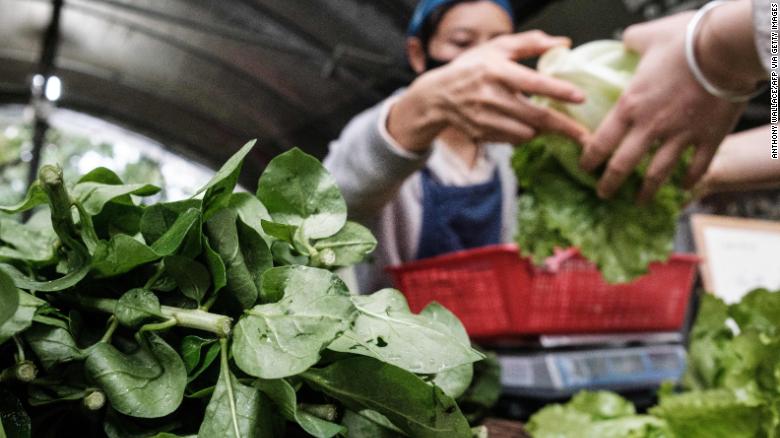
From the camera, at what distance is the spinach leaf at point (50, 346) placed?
1.39ft

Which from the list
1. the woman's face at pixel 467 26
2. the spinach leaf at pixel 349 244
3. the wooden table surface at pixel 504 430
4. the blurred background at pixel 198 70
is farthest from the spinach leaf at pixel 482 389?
the blurred background at pixel 198 70

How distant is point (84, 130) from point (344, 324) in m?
7.82

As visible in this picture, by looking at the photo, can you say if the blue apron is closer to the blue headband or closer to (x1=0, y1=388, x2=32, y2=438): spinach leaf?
the blue headband

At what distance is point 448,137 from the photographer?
205 centimetres

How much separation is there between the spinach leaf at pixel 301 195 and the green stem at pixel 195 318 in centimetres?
12

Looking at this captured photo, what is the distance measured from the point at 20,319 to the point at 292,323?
19 cm

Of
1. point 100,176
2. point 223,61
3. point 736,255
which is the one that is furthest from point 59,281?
point 223,61

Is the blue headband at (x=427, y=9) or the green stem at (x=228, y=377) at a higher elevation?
the blue headband at (x=427, y=9)

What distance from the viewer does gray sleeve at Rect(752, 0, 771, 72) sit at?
790 millimetres

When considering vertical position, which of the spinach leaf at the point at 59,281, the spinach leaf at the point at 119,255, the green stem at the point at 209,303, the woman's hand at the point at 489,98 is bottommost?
the green stem at the point at 209,303

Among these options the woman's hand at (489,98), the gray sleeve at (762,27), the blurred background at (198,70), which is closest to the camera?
the gray sleeve at (762,27)

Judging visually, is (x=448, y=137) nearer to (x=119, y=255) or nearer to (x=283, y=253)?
(x=283, y=253)

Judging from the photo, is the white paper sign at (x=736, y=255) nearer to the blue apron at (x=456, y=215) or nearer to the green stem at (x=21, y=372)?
the blue apron at (x=456, y=215)

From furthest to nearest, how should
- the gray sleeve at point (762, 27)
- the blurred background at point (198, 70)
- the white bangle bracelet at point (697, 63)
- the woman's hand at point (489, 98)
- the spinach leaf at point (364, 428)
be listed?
the blurred background at point (198, 70) → the woman's hand at point (489, 98) → the white bangle bracelet at point (697, 63) → the gray sleeve at point (762, 27) → the spinach leaf at point (364, 428)
